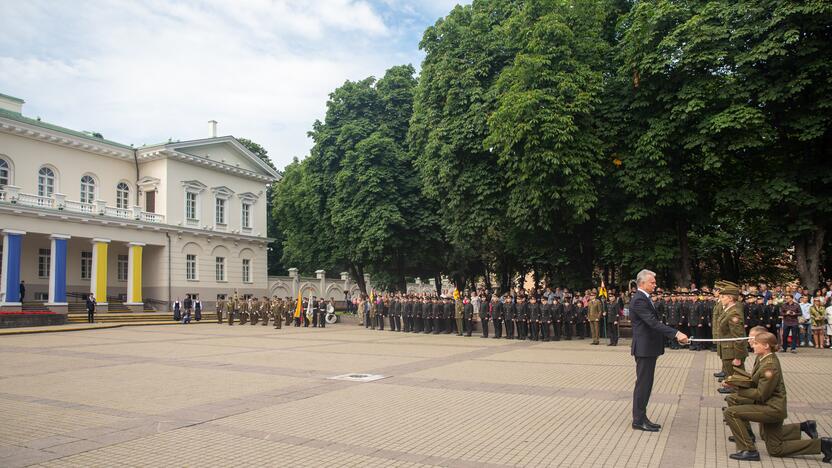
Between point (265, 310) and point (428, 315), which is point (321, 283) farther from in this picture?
point (428, 315)

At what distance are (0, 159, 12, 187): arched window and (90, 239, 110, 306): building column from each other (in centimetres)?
566

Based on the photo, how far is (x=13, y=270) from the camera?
3128 centimetres

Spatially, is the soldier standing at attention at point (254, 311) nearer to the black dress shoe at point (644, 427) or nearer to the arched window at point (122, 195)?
the arched window at point (122, 195)

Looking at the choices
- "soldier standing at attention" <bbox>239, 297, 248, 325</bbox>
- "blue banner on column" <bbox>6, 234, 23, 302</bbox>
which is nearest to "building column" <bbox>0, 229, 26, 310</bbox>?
"blue banner on column" <bbox>6, 234, 23, 302</bbox>

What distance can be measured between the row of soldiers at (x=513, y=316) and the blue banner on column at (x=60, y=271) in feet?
63.0

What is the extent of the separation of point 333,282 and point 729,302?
154ft

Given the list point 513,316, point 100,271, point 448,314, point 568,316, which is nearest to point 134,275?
point 100,271

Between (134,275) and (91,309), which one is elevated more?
(134,275)

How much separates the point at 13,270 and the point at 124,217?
308 inches

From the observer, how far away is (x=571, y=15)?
24.7m

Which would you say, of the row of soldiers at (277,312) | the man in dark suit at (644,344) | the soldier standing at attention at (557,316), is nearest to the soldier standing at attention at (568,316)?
the soldier standing at attention at (557,316)

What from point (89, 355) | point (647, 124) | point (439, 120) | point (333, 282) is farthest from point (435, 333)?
point (333, 282)

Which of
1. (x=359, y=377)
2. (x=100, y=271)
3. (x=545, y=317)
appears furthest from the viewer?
(x=100, y=271)

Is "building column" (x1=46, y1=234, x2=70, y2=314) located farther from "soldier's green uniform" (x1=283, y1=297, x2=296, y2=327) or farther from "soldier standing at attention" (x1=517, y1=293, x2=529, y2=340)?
"soldier standing at attention" (x1=517, y1=293, x2=529, y2=340)
